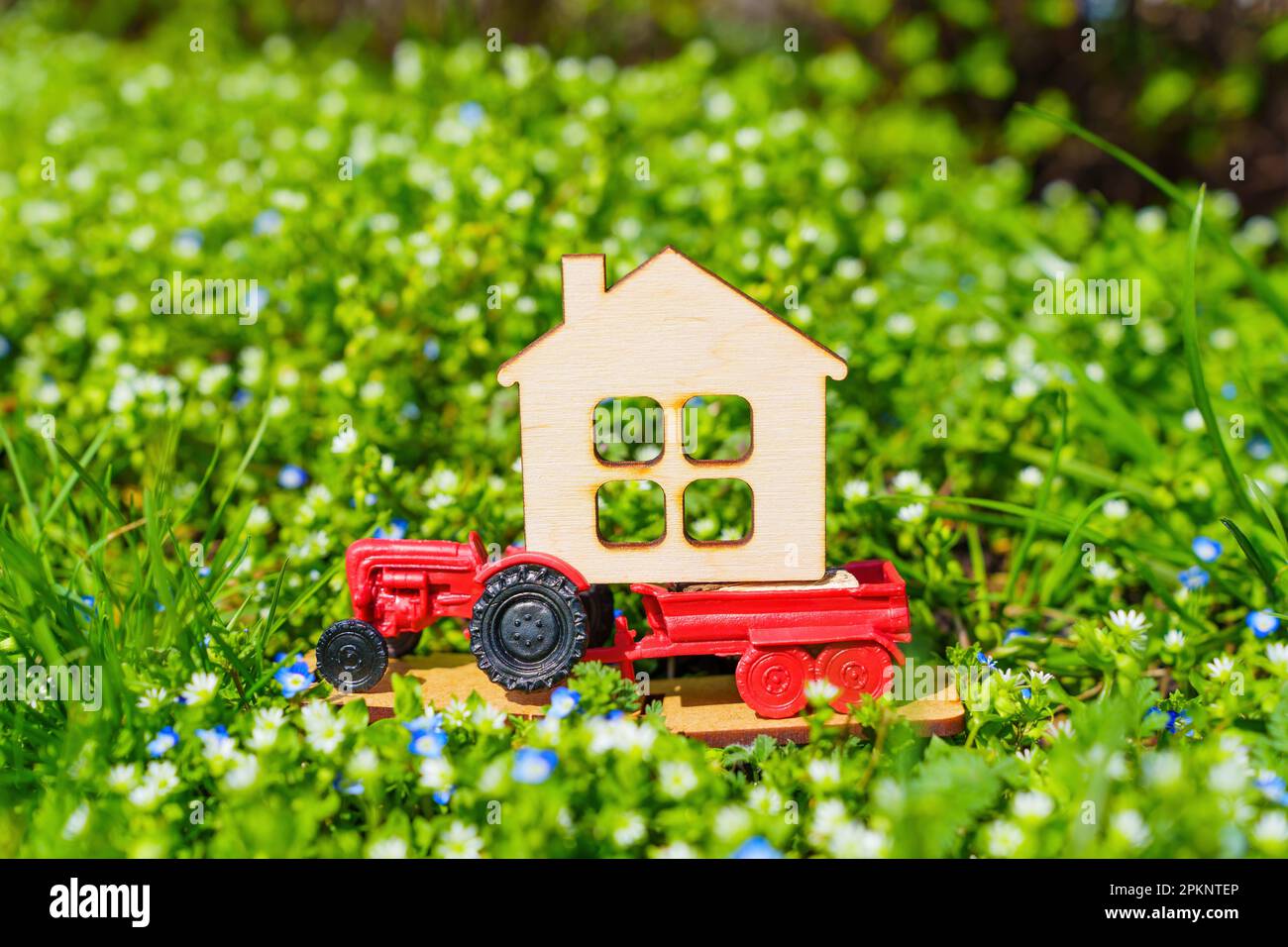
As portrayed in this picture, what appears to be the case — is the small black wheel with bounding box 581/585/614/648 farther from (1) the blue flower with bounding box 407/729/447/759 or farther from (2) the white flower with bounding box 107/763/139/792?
(2) the white flower with bounding box 107/763/139/792

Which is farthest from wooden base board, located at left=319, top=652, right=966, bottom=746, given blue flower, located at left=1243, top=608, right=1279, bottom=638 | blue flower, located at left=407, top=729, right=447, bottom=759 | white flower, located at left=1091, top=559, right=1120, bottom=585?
blue flower, located at left=1243, top=608, right=1279, bottom=638

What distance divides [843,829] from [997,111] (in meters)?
5.67

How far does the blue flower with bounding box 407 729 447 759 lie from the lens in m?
2.16

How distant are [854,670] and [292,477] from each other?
1779 millimetres

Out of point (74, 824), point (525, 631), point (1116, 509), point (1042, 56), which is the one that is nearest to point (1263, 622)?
point (1116, 509)

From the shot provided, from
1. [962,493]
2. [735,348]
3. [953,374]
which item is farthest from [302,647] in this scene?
[953,374]

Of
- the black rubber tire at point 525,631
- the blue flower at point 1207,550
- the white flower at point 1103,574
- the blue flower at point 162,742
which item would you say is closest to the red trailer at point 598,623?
the black rubber tire at point 525,631

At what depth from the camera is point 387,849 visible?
2.02 meters

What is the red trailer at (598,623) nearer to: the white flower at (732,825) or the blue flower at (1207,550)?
the white flower at (732,825)

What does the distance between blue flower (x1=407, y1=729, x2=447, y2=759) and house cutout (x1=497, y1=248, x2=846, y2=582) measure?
448mm

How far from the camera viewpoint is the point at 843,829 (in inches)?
77.1

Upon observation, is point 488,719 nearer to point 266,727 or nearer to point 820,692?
point 266,727

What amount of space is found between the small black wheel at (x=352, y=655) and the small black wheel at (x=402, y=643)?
0.19m

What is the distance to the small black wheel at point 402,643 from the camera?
8.91 feet
